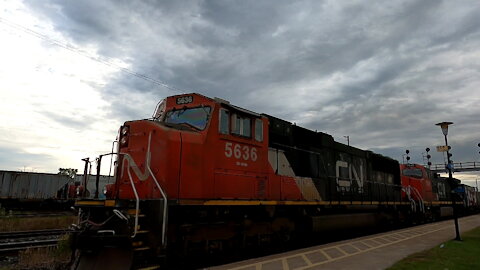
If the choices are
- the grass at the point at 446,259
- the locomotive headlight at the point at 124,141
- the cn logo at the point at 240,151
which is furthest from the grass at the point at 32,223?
the grass at the point at 446,259

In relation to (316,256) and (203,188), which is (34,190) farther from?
(316,256)

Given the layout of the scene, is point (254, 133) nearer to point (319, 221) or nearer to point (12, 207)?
point (319, 221)

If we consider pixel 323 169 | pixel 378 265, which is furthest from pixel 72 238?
pixel 323 169

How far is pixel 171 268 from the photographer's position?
7410mm

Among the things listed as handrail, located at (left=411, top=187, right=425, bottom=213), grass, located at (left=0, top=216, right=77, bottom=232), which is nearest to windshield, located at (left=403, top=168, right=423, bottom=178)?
handrail, located at (left=411, top=187, right=425, bottom=213)

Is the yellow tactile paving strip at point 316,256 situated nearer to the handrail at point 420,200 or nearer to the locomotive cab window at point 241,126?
the locomotive cab window at point 241,126

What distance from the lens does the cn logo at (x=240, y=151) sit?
8.27m

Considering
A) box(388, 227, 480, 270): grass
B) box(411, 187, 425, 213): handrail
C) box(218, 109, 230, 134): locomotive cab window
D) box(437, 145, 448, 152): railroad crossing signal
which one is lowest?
box(388, 227, 480, 270): grass

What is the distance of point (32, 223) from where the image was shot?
16656 millimetres

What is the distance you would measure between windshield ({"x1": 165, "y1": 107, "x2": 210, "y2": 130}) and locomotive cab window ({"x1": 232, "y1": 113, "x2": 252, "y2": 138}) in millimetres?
790

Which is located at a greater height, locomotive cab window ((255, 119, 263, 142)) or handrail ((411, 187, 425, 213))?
locomotive cab window ((255, 119, 263, 142))

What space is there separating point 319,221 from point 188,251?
5536mm

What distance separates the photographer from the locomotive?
6359 millimetres

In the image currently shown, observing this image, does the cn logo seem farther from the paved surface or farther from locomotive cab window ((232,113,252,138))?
the paved surface
